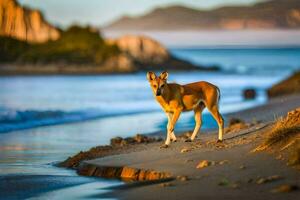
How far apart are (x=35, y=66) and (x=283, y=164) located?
144 meters

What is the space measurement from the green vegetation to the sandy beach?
482 feet

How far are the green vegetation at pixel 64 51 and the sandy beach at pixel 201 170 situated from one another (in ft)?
482

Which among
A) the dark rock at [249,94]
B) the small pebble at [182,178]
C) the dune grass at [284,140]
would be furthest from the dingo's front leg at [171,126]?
the dark rock at [249,94]

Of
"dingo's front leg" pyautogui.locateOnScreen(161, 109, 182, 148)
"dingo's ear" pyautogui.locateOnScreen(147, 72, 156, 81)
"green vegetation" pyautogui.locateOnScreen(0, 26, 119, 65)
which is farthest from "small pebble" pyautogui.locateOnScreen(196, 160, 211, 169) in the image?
"green vegetation" pyautogui.locateOnScreen(0, 26, 119, 65)

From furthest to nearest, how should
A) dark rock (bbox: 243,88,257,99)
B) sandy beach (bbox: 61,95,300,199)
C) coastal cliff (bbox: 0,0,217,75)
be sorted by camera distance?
1. coastal cliff (bbox: 0,0,217,75)
2. dark rock (bbox: 243,88,257,99)
3. sandy beach (bbox: 61,95,300,199)

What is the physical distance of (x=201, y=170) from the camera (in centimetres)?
1377

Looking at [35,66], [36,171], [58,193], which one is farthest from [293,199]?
[35,66]

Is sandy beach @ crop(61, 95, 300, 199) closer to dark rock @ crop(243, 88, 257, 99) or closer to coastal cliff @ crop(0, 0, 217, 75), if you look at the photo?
dark rock @ crop(243, 88, 257, 99)

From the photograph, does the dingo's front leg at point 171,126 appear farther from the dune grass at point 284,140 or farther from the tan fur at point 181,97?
the dune grass at point 284,140

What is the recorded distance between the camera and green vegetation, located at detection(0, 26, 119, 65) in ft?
547

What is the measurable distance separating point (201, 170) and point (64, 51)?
557 ft

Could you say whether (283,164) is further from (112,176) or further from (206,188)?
(112,176)

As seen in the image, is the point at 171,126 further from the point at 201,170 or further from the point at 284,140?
the point at 201,170

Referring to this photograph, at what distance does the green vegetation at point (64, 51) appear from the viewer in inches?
6570
